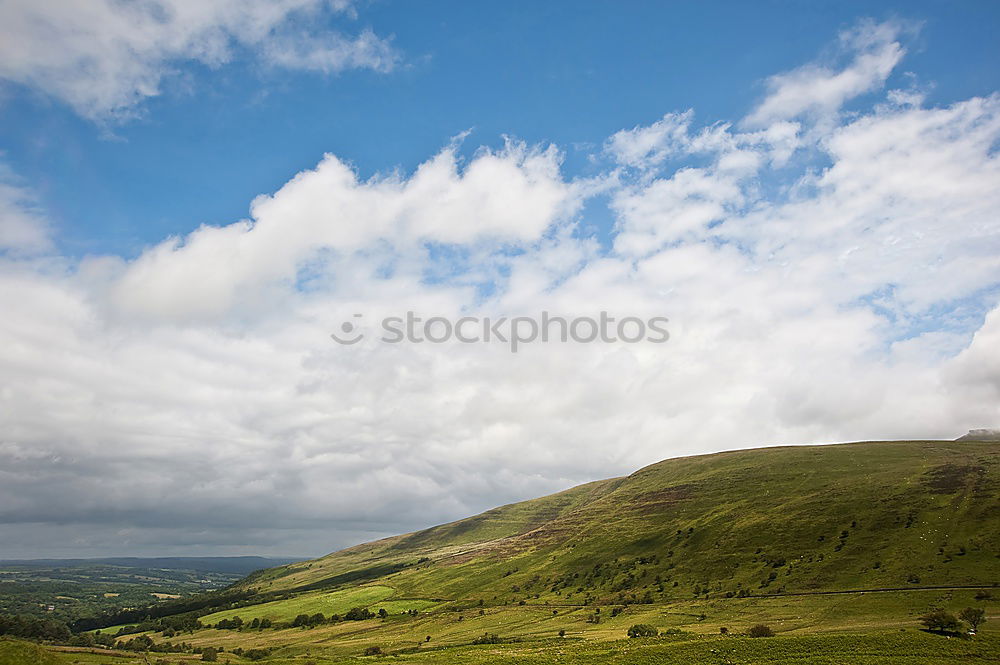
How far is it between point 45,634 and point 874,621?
16647 cm

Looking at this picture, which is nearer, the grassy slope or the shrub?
the grassy slope

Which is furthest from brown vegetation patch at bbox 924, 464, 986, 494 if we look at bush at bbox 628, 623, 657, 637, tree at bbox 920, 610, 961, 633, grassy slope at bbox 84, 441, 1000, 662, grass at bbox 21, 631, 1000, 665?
grass at bbox 21, 631, 1000, 665

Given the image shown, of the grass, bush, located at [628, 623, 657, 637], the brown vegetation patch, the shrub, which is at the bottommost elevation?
the shrub

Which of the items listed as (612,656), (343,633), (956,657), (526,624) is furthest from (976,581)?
(343,633)

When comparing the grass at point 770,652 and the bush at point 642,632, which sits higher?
the grass at point 770,652

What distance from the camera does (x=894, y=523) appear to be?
157 meters

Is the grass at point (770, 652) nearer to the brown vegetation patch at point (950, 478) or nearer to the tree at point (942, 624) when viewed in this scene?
the tree at point (942, 624)

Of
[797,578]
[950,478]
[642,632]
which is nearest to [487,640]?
[642,632]

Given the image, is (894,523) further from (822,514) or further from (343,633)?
(343,633)

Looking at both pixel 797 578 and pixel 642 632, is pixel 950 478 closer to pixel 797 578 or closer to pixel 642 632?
pixel 797 578

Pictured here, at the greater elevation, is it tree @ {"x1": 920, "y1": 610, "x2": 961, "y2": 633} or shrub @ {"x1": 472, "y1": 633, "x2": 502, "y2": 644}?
tree @ {"x1": 920, "y1": 610, "x2": 961, "y2": 633}

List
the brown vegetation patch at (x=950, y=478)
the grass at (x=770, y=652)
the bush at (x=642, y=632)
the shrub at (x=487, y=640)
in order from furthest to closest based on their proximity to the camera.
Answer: the brown vegetation patch at (x=950, y=478) < the shrub at (x=487, y=640) < the bush at (x=642, y=632) < the grass at (x=770, y=652)

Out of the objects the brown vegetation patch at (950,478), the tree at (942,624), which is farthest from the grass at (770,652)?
the brown vegetation patch at (950,478)

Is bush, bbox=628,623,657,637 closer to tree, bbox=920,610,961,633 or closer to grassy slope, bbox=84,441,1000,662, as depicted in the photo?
grassy slope, bbox=84,441,1000,662
